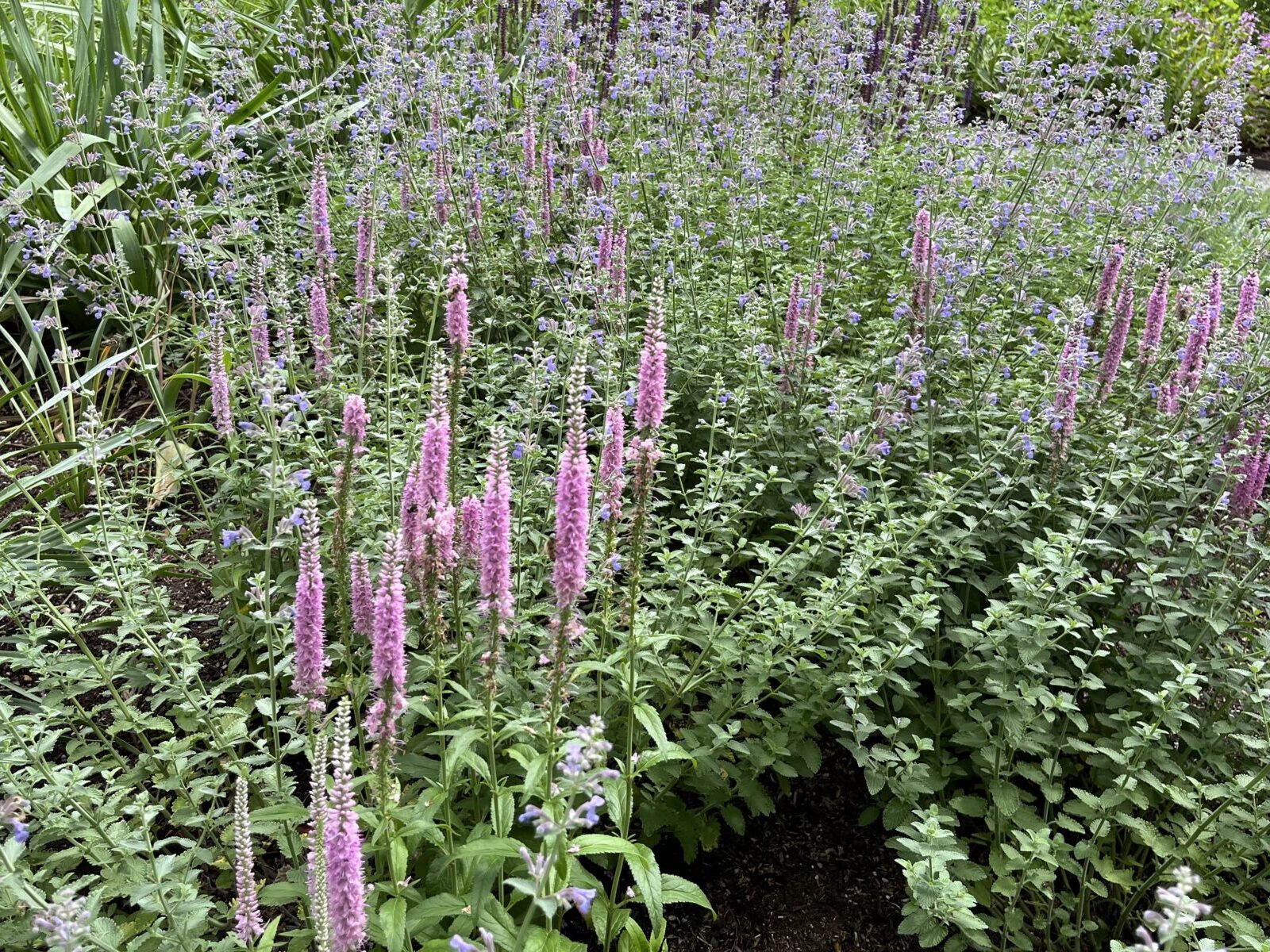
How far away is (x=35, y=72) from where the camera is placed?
235 inches

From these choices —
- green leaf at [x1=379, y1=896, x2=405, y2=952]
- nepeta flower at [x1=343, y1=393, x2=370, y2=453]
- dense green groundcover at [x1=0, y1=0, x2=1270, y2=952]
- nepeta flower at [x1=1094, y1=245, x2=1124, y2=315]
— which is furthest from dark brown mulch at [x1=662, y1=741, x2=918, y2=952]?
nepeta flower at [x1=1094, y1=245, x2=1124, y2=315]

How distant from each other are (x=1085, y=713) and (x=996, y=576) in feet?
2.04

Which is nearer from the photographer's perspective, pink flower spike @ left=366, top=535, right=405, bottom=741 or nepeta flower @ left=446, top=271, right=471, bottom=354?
pink flower spike @ left=366, top=535, right=405, bottom=741

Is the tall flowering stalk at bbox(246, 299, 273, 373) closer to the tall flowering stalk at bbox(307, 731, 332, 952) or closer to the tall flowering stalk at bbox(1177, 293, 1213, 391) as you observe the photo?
the tall flowering stalk at bbox(307, 731, 332, 952)

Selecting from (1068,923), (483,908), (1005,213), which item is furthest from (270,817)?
(1005,213)

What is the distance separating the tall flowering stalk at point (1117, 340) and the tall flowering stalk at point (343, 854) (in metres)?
3.75

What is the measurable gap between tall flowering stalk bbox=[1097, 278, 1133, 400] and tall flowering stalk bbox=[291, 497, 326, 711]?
358 cm

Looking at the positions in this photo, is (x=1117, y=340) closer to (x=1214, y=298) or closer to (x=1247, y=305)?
(x=1214, y=298)

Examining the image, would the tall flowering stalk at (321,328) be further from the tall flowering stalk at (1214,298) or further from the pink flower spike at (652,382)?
the tall flowering stalk at (1214,298)

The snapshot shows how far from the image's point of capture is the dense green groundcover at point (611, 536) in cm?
237

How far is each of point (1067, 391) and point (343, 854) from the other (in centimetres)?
318

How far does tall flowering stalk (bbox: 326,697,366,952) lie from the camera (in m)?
1.67

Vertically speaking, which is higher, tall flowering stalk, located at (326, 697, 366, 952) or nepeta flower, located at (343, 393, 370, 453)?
nepeta flower, located at (343, 393, 370, 453)

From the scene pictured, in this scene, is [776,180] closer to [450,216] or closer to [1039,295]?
[1039,295]
